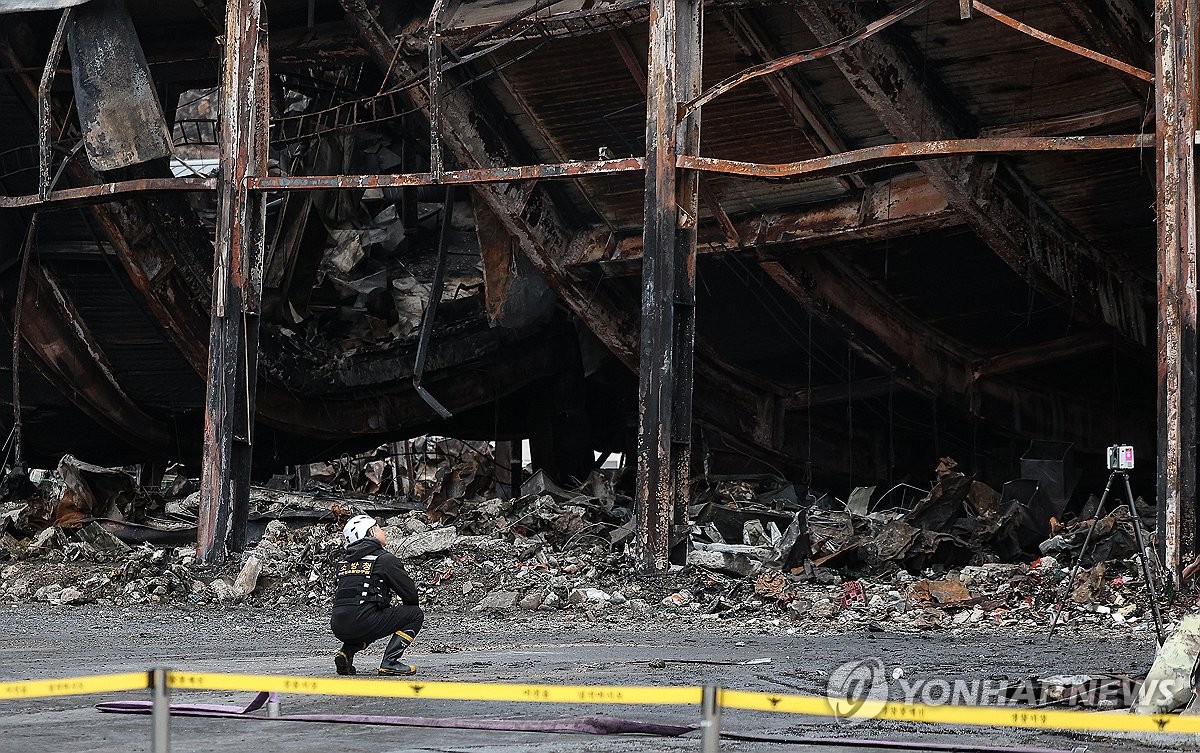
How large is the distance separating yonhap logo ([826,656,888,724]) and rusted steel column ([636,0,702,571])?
9.39ft

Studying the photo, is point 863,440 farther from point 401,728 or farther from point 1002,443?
point 401,728

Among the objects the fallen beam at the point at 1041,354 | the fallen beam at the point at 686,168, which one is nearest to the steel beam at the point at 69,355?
the fallen beam at the point at 686,168

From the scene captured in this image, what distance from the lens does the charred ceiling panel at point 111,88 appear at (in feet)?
39.4

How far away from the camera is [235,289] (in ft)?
37.2

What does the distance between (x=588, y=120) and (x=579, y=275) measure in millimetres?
1637

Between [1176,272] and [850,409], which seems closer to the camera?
[1176,272]

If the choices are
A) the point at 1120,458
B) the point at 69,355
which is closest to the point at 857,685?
the point at 1120,458

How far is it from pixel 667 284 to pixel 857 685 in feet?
13.9

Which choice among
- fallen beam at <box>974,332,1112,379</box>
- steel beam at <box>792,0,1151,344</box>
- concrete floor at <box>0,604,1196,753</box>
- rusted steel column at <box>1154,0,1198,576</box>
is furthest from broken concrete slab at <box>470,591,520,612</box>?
fallen beam at <box>974,332,1112,379</box>

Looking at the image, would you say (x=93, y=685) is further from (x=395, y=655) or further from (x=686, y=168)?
(x=686, y=168)

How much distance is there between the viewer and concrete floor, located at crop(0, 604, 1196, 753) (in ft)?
16.6

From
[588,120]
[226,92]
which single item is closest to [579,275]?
[588,120]

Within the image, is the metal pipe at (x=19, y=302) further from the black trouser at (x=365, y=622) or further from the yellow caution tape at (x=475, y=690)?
the yellow caution tape at (x=475, y=690)

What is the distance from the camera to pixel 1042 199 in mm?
12148
